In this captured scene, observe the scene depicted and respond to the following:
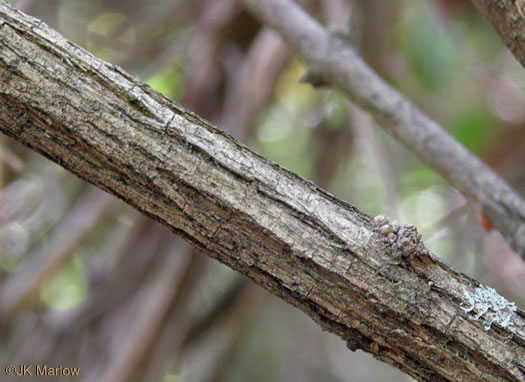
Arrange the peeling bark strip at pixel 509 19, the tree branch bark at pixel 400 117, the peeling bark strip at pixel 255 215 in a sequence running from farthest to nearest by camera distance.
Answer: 1. the tree branch bark at pixel 400 117
2. the peeling bark strip at pixel 509 19
3. the peeling bark strip at pixel 255 215

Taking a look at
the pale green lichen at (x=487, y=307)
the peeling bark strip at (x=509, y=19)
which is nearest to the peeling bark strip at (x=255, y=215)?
the pale green lichen at (x=487, y=307)

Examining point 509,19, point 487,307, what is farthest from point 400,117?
point 487,307

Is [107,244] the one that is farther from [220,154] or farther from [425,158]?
[220,154]

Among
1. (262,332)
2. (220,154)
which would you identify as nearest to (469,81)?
(262,332)

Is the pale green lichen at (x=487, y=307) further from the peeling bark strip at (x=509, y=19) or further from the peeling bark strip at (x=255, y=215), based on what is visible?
the peeling bark strip at (x=509, y=19)

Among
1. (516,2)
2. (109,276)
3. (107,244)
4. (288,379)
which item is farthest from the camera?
(288,379)

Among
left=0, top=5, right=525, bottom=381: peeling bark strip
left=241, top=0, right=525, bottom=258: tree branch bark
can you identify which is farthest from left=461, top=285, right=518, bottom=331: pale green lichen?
left=241, top=0, right=525, bottom=258: tree branch bark
